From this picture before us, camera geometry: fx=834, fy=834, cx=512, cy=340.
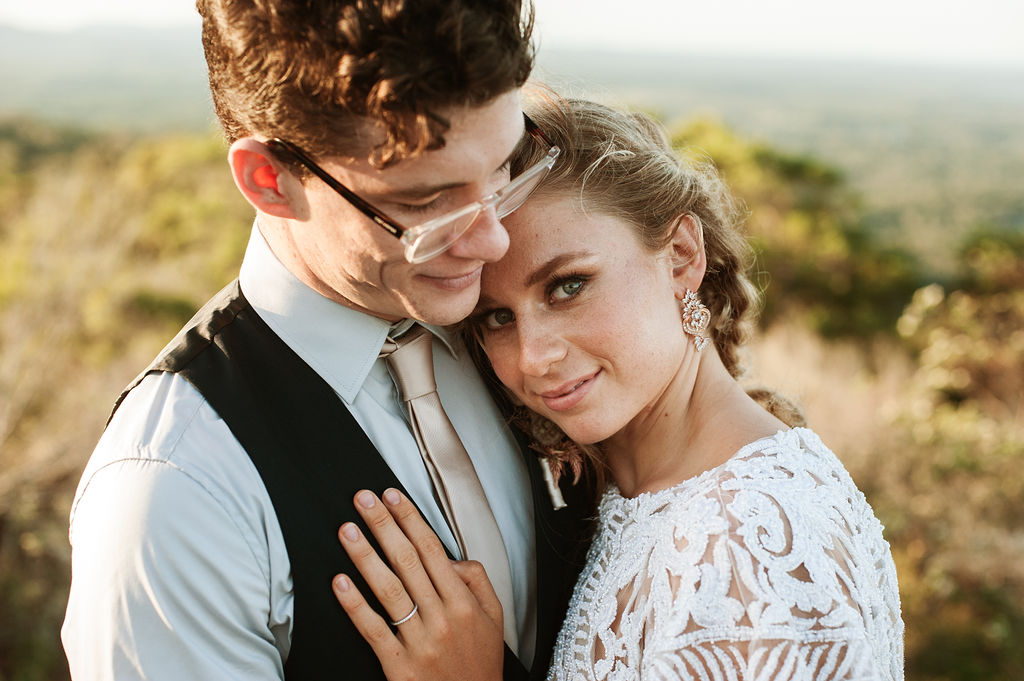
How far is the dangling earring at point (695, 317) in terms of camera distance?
7.13 ft

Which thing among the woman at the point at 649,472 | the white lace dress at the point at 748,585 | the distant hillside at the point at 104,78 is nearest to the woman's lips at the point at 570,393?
the woman at the point at 649,472

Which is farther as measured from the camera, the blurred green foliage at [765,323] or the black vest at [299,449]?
the blurred green foliage at [765,323]

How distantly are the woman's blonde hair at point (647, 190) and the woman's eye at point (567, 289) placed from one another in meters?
0.18

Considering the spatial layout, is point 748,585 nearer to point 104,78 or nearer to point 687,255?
point 687,255

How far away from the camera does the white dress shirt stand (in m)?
1.55

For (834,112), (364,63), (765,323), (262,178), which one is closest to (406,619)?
(262,178)

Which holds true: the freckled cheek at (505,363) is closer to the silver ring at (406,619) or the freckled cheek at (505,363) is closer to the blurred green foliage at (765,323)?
the silver ring at (406,619)

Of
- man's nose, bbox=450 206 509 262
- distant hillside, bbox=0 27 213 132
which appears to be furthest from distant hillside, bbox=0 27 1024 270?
man's nose, bbox=450 206 509 262

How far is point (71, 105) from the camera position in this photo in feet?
44.5

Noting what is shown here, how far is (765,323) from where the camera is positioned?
945cm

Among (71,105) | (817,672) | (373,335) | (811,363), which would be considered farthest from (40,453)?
(71,105)

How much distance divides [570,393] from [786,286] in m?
8.75

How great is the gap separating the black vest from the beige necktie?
172mm

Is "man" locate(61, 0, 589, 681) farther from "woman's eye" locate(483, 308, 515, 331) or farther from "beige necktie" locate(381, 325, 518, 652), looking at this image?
"woman's eye" locate(483, 308, 515, 331)
